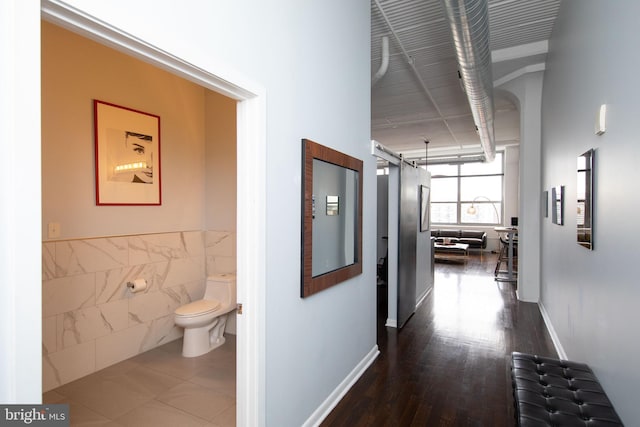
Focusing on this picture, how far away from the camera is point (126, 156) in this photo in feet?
10.2

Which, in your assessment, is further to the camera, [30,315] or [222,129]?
[222,129]

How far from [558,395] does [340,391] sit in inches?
55.2

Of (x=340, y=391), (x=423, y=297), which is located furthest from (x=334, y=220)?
(x=423, y=297)

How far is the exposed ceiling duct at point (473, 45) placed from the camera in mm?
2420

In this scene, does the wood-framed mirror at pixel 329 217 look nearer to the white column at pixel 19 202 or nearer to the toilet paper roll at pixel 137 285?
the white column at pixel 19 202

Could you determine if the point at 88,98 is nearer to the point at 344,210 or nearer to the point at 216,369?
the point at 344,210

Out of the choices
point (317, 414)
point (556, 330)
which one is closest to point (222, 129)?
point (317, 414)

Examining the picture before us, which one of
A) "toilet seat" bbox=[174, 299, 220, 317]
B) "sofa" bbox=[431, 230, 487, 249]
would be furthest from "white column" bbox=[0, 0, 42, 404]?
"sofa" bbox=[431, 230, 487, 249]

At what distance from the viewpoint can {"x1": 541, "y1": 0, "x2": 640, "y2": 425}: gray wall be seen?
162 cm

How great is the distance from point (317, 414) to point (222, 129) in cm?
299

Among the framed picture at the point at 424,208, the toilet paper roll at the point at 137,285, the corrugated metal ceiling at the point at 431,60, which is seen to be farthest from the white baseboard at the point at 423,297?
the toilet paper roll at the point at 137,285

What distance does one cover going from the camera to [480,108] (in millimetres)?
4637

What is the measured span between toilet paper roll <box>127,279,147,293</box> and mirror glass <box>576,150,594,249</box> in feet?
11.7

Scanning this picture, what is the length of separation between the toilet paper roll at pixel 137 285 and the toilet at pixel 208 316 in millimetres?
386
